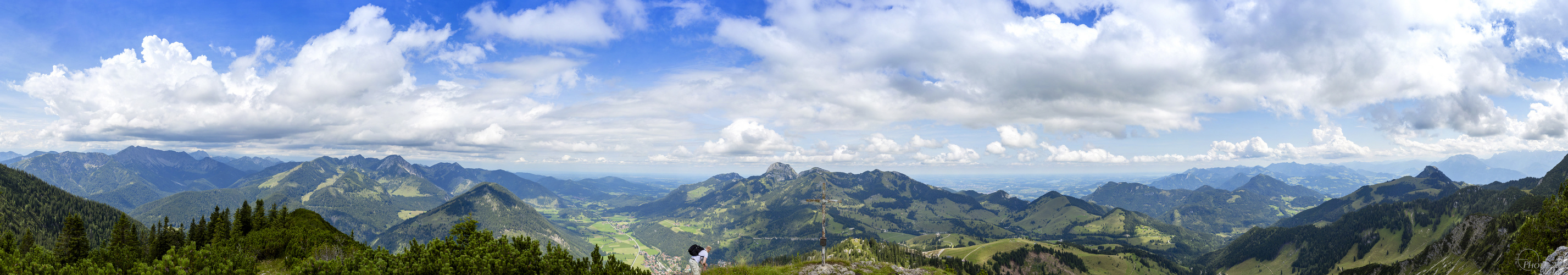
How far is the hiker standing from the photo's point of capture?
52156mm

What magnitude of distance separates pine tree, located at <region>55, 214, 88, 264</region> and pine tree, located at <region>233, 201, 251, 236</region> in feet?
62.3

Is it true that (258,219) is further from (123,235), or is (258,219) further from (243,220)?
(123,235)

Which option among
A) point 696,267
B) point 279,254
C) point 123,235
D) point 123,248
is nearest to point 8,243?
point 123,235

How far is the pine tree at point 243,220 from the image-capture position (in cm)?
10152

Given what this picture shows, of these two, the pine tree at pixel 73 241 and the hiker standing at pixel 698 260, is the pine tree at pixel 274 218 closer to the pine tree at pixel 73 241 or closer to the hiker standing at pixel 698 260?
the pine tree at pixel 73 241

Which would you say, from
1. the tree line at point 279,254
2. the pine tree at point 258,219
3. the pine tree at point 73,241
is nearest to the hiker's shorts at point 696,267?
the tree line at point 279,254

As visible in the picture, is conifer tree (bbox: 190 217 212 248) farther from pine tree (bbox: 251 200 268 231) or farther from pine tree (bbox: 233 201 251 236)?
pine tree (bbox: 251 200 268 231)

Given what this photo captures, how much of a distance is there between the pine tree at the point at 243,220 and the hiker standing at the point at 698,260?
339 ft

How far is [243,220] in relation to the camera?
4124 inches

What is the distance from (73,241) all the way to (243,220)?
22.8 m

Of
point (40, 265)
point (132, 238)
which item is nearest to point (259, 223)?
point (132, 238)

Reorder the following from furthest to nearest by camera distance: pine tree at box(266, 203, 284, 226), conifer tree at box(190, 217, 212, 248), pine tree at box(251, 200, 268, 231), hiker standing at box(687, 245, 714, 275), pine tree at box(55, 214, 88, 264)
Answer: conifer tree at box(190, 217, 212, 248) → pine tree at box(251, 200, 268, 231) → pine tree at box(266, 203, 284, 226) → pine tree at box(55, 214, 88, 264) → hiker standing at box(687, 245, 714, 275)

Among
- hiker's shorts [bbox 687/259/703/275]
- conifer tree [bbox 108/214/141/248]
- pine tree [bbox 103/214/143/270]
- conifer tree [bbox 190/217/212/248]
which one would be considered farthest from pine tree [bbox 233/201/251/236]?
hiker's shorts [bbox 687/259/703/275]

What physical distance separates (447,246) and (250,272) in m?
21.3
